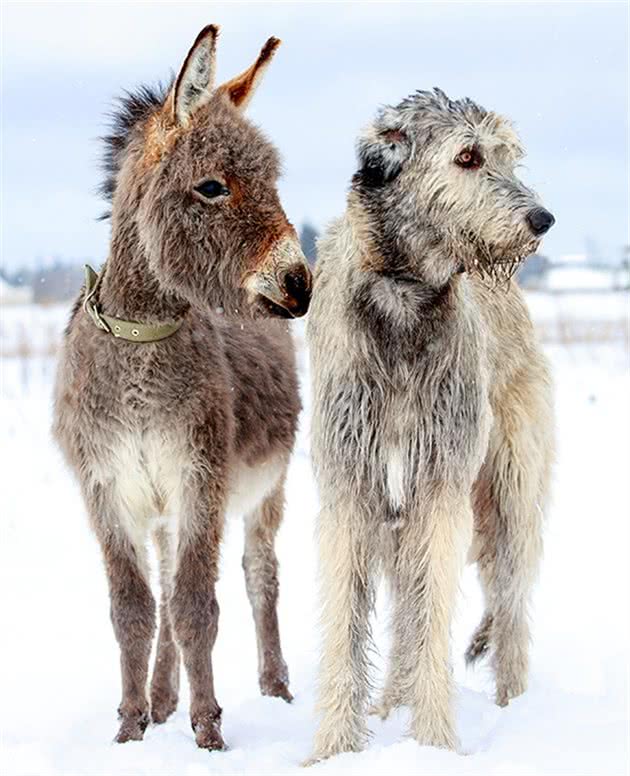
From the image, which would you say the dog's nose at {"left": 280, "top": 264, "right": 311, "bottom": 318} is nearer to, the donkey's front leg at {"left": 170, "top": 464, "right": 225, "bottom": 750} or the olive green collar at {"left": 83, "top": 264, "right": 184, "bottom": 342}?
the olive green collar at {"left": 83, "top": 264, "right": 184, "bottom": 342}

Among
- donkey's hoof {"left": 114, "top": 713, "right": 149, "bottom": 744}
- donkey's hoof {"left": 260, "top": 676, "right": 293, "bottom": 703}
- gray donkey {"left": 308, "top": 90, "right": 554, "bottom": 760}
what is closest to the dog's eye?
gray donkey {"left": 308, "top": 90, "right": 554, "bottom": 760}

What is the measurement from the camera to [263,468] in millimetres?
5996

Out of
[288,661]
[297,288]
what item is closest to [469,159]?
[297,288]

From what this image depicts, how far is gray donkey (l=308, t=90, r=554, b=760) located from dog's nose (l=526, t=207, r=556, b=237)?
0.20 feet

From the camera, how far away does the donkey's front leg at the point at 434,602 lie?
4.89 m

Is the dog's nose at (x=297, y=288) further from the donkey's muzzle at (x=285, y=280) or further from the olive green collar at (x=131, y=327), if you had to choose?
the olive green collar at (x=131, y=327)

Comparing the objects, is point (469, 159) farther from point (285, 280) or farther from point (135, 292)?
point (135, 292)

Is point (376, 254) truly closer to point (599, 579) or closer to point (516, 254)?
point (516, 254)

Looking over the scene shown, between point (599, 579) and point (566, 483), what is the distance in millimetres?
3095

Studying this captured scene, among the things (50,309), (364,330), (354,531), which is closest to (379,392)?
(364,330)

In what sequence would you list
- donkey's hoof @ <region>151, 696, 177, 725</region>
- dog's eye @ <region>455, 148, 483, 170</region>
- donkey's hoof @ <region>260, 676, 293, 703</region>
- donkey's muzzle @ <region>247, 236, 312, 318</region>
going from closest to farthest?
dog's eye @ <region>455, 148, 483, 170</region>
donkey's muzzle @ <region>247, 236, 312, 318</region>
donkey's hoof @ <region>151, 696, 177, 725</region>
donkey's hoof @ <region>260, 676, 293, 703</region>

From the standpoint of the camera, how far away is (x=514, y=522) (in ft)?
19.6

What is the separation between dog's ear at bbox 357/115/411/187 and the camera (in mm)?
4684

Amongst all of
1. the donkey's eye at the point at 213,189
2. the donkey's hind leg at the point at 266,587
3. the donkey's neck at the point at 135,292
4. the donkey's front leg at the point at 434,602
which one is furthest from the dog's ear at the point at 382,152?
the donkey's hind leg at the point at 266,587
